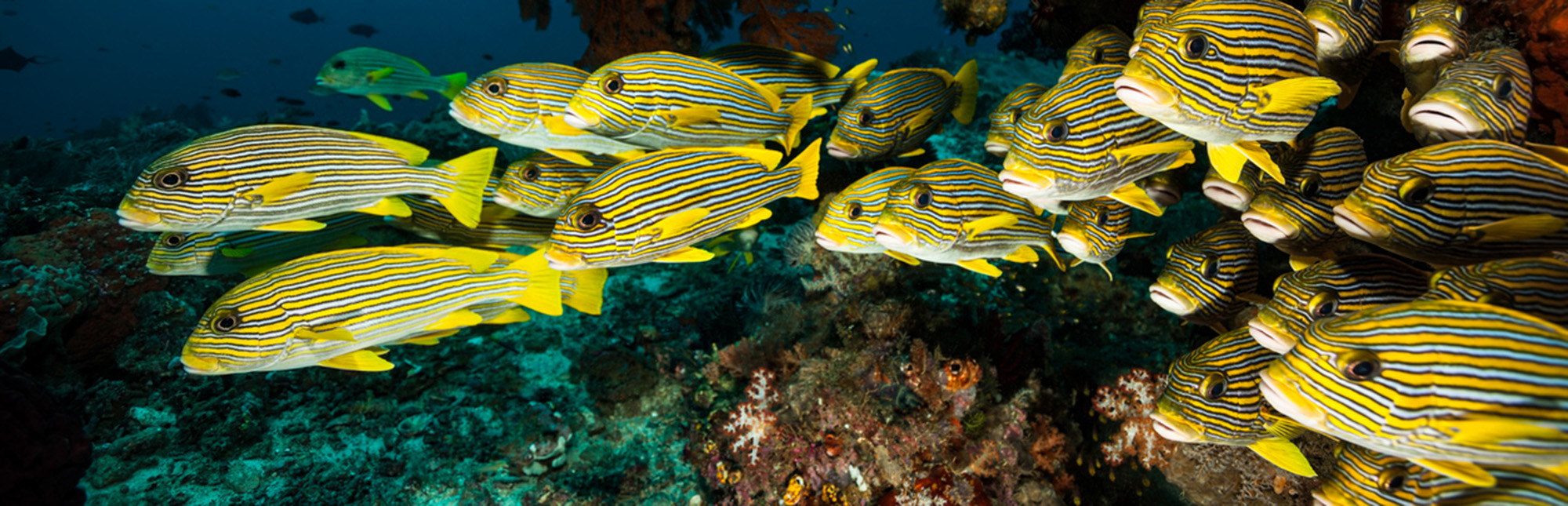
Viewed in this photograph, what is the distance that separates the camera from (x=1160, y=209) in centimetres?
264

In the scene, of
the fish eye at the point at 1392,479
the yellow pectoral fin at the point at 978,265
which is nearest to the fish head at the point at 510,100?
the yellow pectoral fin at the point at 978,265

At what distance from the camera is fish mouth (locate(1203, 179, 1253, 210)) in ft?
9.03

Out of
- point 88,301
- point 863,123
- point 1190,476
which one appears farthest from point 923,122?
point 88,301

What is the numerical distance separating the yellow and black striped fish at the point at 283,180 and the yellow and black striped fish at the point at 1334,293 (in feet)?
13.1

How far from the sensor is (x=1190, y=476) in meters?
3.96

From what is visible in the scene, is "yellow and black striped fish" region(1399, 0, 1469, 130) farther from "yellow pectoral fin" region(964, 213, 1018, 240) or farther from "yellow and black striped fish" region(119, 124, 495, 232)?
"yellow and black striped fish" region(119, 124, 495, 232)

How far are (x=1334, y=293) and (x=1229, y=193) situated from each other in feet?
2.31

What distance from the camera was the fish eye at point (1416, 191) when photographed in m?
2.02

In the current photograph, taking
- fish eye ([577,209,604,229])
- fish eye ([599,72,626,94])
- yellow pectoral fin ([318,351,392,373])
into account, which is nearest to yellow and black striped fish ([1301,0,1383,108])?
fish eye ([599,72,626,94])

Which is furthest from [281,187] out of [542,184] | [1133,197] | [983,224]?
[1133,197]

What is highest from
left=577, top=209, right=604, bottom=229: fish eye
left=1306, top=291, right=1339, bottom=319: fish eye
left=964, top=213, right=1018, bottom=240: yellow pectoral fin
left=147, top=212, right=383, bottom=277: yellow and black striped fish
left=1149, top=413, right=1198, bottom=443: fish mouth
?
left=1306, top=291, right=1339, bottom=319: fish eye

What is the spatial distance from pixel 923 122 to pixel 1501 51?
2.72 meters

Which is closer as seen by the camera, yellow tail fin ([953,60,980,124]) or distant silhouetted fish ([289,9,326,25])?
yellow tail fin ([953,60,980,124])

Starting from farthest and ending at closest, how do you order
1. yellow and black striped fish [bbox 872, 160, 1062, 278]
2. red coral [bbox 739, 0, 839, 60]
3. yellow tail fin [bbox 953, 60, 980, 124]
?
red coral [bbox 739, 0, 839, 60] → yellow tail fin [bbox 953, 60, 980, 124] → yellow and black striped fish [bbox 872, 160, 1062, 278]
